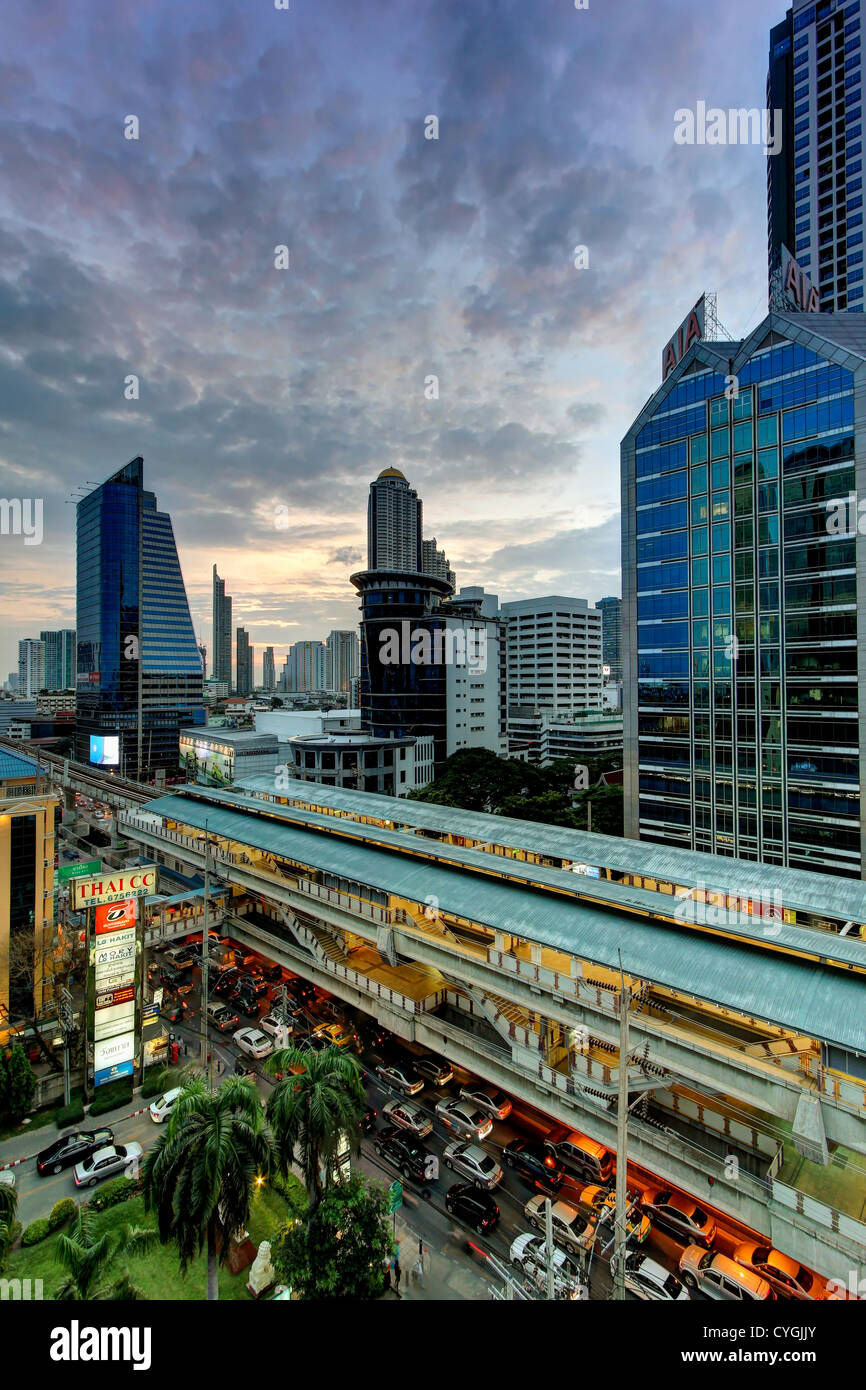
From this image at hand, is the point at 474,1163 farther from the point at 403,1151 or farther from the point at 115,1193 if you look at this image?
the point at 115,1193

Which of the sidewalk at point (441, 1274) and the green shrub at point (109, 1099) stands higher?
the sidewalk at point (441, 1274)

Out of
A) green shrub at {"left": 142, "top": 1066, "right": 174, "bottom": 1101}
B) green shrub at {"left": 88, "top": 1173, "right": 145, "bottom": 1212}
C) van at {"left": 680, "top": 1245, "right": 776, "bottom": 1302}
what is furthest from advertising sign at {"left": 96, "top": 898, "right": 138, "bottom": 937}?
van at {"left": 680, "top": 1245, "right": 776, "bottom": 1302}

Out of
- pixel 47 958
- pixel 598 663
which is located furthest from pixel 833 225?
pixel 47 958

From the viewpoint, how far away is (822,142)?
61844mm

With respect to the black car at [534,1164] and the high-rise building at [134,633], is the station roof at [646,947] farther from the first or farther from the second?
the high-rise building at [134,633]

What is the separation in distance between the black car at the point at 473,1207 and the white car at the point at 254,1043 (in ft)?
29.4

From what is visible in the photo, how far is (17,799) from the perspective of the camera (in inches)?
1007

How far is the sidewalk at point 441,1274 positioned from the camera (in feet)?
42.6

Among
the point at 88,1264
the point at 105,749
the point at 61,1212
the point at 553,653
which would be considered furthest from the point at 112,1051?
the point at 553,653

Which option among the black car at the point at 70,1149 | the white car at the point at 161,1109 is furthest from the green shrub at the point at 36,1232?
the white car at the point at 161,1109

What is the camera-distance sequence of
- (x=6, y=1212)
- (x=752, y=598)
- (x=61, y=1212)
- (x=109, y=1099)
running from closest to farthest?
(x=6, y=1212)
(x=61, y=1212)
(x=109, y=1099)
(x=752, y=598)

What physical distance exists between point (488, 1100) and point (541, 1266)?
5.64 meters
